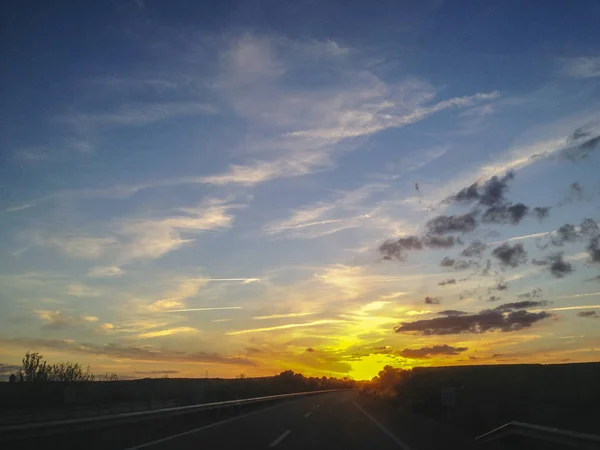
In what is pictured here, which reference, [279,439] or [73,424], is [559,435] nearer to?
[279,439]

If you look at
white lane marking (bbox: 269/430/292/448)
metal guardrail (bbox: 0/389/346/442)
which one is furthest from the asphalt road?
metal guardrail (bbox: 0/389/346/442)

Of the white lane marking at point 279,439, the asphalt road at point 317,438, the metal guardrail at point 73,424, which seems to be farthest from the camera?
the white lane marking at point 279,439

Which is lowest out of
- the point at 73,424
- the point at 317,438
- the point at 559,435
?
the point at 317,438

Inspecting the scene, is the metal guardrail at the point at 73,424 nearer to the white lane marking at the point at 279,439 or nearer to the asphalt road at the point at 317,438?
the asphalt road at the point at 317,438

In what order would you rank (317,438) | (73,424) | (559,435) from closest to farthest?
(559,435), (73,424), (317,438)

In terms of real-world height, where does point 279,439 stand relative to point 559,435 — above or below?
below

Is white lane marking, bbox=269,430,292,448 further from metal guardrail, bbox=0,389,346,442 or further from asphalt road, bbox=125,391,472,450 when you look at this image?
metal guardrail, bbox=0,389,346,442

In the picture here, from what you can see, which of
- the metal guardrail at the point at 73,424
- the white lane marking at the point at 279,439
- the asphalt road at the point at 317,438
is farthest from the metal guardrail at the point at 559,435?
the metal guardrail at the point at 73,424

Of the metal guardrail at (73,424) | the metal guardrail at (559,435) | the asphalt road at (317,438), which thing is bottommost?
the asphalt road at (317,438)

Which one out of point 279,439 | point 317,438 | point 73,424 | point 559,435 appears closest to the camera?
point 559,435

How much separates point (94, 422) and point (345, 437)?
8108 millimetres

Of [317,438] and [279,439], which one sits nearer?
[279,439]

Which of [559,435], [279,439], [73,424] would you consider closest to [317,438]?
[279,439]

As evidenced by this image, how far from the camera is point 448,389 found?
24234 millimetres
